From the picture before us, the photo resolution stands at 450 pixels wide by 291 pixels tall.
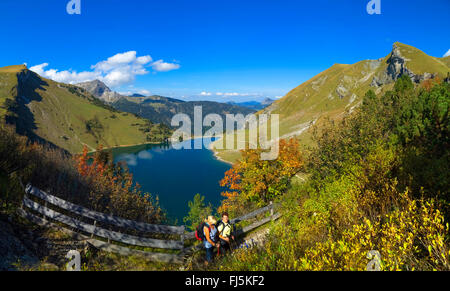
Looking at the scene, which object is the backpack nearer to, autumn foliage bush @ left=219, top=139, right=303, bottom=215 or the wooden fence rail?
the wooden fence rail

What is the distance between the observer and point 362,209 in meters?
9.16

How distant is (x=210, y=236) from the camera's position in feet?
31.8

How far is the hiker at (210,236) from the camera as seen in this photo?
9539mm

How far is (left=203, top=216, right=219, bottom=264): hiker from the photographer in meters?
9.54

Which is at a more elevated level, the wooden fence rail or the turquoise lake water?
the wooden fence rail

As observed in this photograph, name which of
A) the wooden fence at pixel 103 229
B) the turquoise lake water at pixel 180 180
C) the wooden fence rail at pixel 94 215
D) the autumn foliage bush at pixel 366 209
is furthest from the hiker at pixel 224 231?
the turquoise lake water at pixel 180 180

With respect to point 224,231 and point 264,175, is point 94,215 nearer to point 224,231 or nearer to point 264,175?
point 224,231

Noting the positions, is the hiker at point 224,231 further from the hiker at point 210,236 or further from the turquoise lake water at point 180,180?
the turquoise lake water at point 180,180

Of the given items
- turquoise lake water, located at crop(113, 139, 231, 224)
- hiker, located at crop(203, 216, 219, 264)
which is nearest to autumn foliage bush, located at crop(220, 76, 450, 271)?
hiker, located at crop(203, 216, 219, 264)

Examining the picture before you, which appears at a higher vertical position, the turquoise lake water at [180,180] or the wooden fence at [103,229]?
the wooden fence at [103,229]

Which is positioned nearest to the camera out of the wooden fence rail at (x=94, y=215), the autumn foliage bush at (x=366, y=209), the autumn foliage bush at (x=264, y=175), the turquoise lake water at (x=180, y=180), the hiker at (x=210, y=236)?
the autumn foliage bush at (x=366, y=209)
